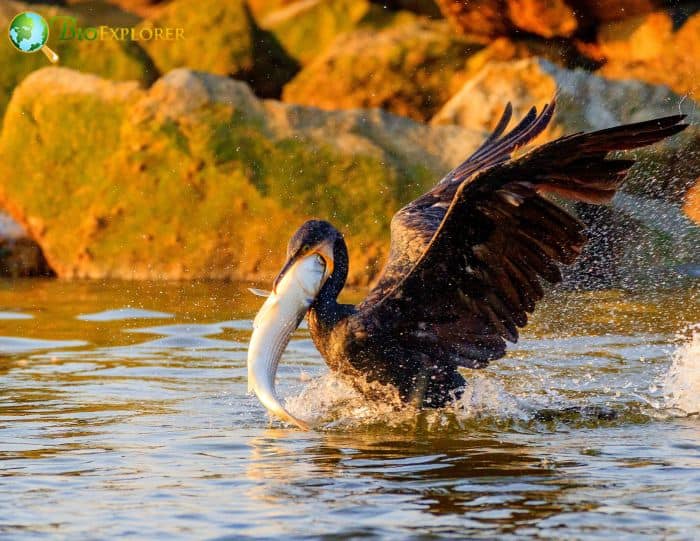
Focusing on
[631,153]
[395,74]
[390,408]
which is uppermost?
[395,74]

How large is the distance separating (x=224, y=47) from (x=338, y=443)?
10468mm

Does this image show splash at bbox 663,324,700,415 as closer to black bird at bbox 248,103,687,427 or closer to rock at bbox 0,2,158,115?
black bird at bbox 248,103,687,427

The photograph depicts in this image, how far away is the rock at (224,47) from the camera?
15.7 metres

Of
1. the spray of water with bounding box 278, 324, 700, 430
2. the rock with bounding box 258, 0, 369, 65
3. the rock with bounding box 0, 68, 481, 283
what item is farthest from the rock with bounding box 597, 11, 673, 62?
the spray of water with bounding box 278, 324, 700, 430

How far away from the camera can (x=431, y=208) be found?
7074mm

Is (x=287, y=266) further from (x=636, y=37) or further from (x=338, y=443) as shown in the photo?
(x=636, y=37)

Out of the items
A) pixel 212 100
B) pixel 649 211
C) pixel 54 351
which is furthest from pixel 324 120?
pixel 54 351

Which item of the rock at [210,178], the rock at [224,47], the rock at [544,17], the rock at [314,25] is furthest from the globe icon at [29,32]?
the rock at [544,17]

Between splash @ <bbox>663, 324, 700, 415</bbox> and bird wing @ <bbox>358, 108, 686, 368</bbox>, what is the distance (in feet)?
3.29

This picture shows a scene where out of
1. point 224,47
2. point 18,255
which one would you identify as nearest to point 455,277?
point 18,255

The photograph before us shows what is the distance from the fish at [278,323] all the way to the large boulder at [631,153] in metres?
4.71

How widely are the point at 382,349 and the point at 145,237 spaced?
583cm

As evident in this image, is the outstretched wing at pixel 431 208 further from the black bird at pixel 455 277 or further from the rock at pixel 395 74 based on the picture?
the rock at pixel 395 74

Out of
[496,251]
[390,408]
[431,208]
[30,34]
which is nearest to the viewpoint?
[496,251]
